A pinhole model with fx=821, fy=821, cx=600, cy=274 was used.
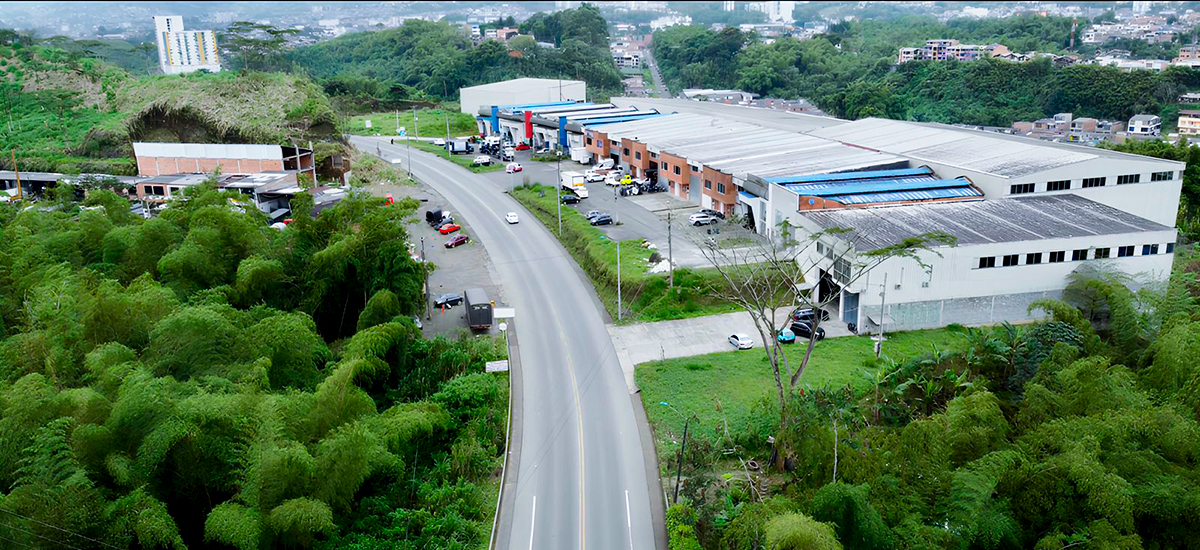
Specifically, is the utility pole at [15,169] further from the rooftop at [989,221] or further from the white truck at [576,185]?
the rooftop at [989,221]

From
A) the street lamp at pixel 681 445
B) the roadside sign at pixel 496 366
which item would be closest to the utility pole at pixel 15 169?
the roadside sign at pixel 496 366

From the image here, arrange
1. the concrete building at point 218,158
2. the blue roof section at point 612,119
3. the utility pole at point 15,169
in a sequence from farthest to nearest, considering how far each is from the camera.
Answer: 1. the blue roof section at point 612,119
2. the concrete building at point 218,158
3. the utility pole at point 15,169

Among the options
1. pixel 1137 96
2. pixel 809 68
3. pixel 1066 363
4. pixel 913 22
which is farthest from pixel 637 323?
pixel 913 22

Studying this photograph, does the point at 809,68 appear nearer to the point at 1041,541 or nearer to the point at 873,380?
the point at 873,380

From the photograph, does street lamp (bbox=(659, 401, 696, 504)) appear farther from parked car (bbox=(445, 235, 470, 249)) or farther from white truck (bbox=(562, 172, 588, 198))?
white truck (bbox=(562, 172, 588, 198))

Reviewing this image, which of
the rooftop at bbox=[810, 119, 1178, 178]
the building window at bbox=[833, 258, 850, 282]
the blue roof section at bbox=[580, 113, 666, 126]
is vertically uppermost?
the blue roof section at bbox=[580, 113, 666, 126]

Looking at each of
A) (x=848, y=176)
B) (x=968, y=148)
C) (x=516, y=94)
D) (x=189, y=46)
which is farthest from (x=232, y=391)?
(x=189, y=46)

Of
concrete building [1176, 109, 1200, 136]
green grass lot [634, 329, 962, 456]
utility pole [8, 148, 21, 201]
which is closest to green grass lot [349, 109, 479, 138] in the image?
utility pole [8, 148, 21, 201]
